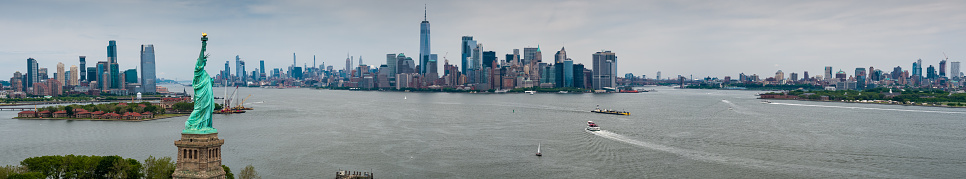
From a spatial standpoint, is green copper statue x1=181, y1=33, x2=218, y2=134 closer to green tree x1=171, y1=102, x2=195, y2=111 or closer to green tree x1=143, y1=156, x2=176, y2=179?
green tree x1=143, y1=156, x2=176, y2=179

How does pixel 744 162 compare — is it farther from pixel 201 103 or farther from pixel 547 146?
pixel 201 103

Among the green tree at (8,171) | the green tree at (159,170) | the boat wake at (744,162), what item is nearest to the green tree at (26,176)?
the green tree at (8,171)

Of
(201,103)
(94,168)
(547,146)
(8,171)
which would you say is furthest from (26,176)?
(547,146)

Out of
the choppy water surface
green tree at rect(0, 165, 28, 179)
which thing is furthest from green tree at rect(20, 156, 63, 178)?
the choppy water surface

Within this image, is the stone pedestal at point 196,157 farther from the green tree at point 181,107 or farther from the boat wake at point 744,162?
the green tree at point 181,107

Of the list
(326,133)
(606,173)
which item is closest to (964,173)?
(606,173)

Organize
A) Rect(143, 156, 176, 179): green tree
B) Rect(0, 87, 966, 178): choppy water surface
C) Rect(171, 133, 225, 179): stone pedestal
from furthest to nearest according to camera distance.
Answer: Rect(0, 87, 966, 178): choppy water surface < Rect(143, 156, 176, 179): green tree < Rect(171, 133, 225, 179): stone pedestal

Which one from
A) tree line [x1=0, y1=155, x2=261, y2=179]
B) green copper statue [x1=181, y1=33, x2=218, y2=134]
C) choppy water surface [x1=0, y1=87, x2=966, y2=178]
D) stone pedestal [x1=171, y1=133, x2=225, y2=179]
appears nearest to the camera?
stone pedestal [x1=171, y1=133, x2=225, y2=179]
